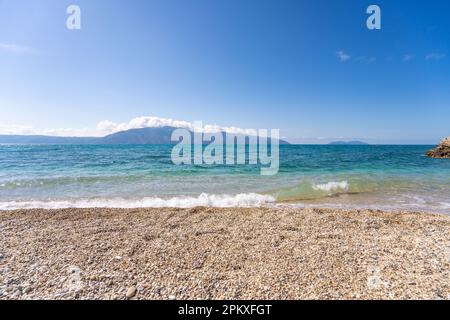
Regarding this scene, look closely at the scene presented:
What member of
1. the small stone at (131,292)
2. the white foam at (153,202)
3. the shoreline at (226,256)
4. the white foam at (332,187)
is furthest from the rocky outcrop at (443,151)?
the small stone at (131,292)

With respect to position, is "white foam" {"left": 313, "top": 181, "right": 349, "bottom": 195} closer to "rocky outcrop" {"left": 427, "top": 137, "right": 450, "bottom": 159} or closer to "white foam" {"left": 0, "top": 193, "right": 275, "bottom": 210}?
"white foam" {"left": 0, "top": 193, "right": 275, "bottom": 210}

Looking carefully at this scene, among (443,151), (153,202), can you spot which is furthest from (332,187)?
(443,151)

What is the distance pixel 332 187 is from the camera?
45.6ft

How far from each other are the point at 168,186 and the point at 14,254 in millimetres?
9208

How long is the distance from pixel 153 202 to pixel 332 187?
10.3 metres

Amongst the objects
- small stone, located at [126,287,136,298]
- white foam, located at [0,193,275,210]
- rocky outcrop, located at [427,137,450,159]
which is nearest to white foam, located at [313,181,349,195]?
white foam, located at [0,193,275,210]

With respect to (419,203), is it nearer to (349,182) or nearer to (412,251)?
(349,182)

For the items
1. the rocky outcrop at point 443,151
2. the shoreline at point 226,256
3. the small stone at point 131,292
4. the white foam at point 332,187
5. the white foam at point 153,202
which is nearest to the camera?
the small stone at point 131,292

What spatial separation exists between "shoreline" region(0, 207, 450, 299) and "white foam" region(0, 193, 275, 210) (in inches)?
75.0

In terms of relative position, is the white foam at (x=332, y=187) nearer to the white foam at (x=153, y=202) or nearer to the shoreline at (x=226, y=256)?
the white foam at (x=153, y=202)

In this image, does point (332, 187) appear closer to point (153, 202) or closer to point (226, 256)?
point (153, 202)

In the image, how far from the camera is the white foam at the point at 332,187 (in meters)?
13.2

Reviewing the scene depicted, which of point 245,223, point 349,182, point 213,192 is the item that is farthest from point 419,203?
point 213,192

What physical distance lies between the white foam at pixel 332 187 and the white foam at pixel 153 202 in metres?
3.81
